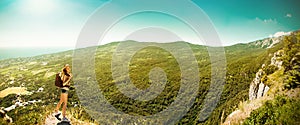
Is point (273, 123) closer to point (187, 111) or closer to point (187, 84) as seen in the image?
point (187, 84)

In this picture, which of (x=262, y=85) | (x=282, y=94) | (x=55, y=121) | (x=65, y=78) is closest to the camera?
(x=65, y=78)

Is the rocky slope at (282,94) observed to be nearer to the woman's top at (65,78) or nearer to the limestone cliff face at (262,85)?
the limestone cliff face at (262,85)

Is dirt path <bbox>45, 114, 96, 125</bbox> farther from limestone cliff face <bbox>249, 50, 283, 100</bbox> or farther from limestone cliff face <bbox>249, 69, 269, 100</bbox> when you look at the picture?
limestone cliff face <bbox>249, 69, 269, 100</bbox>

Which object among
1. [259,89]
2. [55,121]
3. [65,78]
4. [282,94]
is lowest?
[259,89]

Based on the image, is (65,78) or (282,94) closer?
(65,78)

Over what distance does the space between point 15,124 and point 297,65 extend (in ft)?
36.6

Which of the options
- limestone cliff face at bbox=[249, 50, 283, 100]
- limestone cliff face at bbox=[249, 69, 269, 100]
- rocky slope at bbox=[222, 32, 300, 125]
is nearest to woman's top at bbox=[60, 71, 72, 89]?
rocky slope at bbox=[222, 32, 300, 125]

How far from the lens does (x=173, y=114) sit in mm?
47625

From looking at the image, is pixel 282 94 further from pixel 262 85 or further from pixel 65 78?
pixel 65 78

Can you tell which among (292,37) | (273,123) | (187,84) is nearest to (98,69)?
(187,84)

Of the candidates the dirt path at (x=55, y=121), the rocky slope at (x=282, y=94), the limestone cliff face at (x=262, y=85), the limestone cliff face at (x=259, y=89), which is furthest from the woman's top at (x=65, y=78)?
the limestone cliff face at (x=259, y=89)

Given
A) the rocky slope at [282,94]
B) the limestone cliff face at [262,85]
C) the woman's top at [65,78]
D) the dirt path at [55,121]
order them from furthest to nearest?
the limestone cliff face at [262,85], the rocky slope at [282,94], the dirt path at [55,121], the woman's top at [65,78]

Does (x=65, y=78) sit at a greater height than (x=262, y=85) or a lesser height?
greater

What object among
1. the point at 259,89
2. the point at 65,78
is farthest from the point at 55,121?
the point at 259,89
